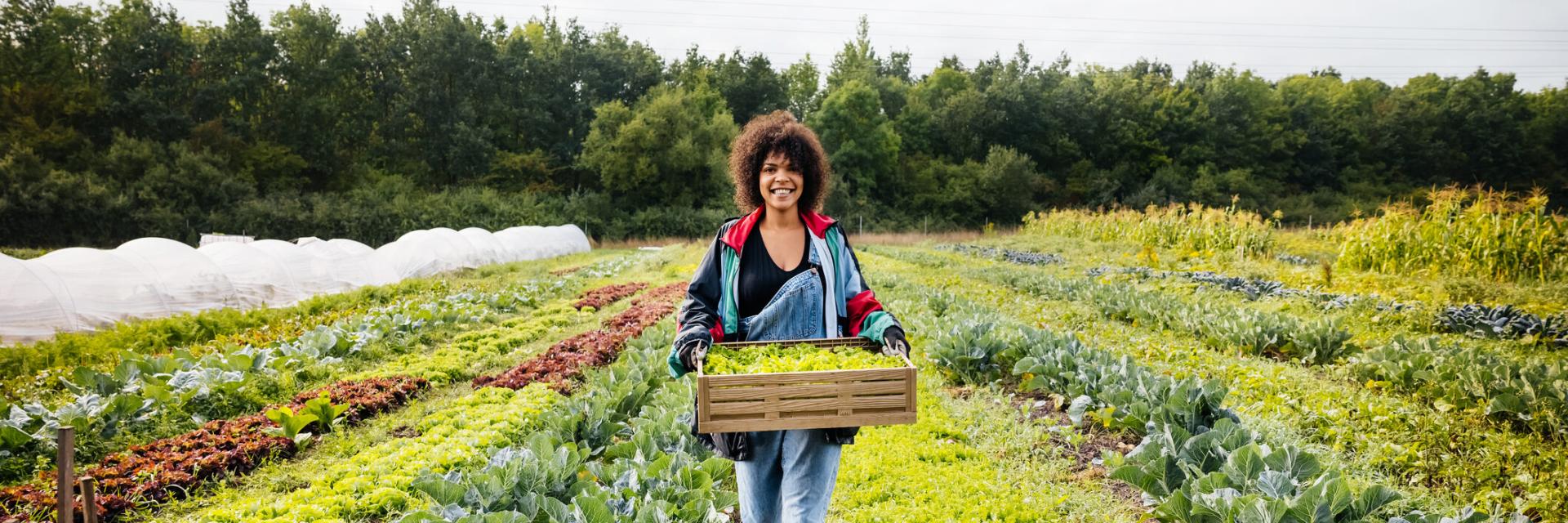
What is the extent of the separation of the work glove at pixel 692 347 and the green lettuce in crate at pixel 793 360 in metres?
0.05

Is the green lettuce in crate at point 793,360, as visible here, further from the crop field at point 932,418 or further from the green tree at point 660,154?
the green tree at point 660,154

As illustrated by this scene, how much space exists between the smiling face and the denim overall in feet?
0.92

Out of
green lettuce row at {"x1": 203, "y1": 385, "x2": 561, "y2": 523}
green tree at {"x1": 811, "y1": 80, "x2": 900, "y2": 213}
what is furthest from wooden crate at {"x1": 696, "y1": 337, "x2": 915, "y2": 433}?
green tree at {"x1": 811, "y1": 80, "x2": 900, "y2": 213}

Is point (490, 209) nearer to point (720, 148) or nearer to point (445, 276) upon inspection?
point (720, 148)

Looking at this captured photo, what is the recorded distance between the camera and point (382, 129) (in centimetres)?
4172

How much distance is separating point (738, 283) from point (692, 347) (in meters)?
0.36

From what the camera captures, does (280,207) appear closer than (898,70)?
Yes

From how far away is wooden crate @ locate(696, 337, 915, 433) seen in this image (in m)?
2.29

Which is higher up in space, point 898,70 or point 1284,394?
point 898,70

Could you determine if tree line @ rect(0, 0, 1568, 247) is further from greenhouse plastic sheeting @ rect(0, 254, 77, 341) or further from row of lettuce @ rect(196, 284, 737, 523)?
row of lettuce @ rect(196, 284, 737, 523)

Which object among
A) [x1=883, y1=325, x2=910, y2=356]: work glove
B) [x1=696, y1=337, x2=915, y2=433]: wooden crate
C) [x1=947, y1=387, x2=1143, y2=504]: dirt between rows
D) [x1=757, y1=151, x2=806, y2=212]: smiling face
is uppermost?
[x1=757, y1=151, x2=806, y2=212]: smiling face

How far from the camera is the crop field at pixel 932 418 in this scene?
12.6ft

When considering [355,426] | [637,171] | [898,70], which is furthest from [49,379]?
[898,70]

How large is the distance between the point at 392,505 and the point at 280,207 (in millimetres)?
35285
